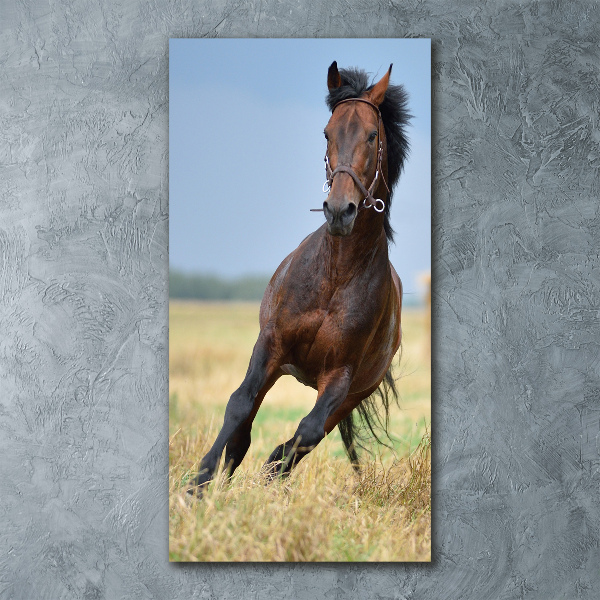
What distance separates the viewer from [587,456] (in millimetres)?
3053

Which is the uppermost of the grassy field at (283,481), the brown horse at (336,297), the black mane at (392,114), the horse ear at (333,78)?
the horse ear at (333,78)

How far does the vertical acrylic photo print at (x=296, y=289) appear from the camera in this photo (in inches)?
113

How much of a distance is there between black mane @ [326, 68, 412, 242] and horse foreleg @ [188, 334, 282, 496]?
82 centimetres

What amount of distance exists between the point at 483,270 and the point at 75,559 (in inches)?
79.3

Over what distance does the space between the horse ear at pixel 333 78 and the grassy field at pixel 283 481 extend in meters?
0.95

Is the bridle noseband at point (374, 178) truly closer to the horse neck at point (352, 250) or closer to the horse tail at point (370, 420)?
the horse neck at point (352, 250)

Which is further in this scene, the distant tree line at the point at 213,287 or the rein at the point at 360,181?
the distant tree line at the point at 213,287

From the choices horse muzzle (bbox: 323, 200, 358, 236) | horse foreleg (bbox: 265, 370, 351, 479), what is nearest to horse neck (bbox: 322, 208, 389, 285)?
horse muzzle (bbox: 323, 200, 358, 236)

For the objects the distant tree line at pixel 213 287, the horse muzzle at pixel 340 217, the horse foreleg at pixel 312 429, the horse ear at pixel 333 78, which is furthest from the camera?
the distant tree line at pixel 213 287

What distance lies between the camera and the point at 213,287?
3.07 m

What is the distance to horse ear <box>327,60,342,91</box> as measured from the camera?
2936mm

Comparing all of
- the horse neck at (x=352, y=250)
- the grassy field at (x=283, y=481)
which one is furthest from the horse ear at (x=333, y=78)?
the grassy field at (x=283, y=481)

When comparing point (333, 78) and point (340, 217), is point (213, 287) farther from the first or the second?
point (333, 78)

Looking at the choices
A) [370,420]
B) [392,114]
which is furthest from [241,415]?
[392,114]
